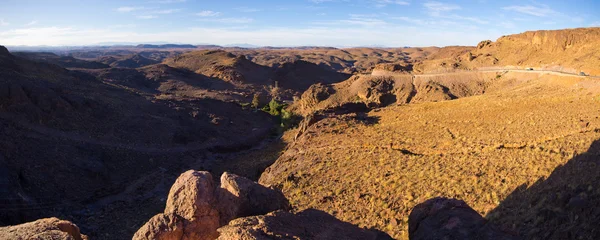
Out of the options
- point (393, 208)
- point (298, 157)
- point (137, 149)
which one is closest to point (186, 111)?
point (137, 149)


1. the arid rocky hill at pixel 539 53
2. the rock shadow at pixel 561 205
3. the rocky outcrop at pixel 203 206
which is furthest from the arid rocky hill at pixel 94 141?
the arid rocky hill at pixel 539 53

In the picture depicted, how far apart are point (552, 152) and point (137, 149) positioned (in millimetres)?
32623

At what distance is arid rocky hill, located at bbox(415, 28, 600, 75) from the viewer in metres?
35.7

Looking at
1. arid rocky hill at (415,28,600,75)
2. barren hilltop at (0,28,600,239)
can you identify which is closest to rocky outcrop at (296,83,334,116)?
barren hilltop at (0,28,600,239)

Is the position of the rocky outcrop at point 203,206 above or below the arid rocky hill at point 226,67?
below

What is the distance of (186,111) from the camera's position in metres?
47.7

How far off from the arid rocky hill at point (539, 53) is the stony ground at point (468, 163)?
1371cm

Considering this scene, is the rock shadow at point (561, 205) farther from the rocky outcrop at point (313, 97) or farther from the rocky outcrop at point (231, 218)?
the rocky outcrop at point (313, 97)

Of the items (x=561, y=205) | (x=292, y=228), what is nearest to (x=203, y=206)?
(x=292, y=228)

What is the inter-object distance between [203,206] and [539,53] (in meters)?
48.6

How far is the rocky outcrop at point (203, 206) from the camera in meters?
9.40

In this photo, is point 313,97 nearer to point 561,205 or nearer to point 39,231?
point 561,205

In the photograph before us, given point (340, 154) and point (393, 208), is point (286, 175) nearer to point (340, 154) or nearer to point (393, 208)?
point (340, 154)

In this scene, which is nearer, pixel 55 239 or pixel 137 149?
pixel 55 239
